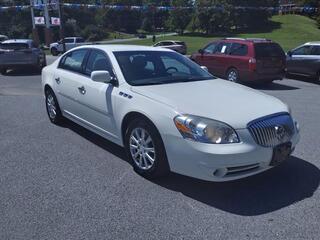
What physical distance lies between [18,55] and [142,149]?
44.5 ft

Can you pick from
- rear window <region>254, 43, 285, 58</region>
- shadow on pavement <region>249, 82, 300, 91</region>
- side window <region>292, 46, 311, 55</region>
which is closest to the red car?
rear window <region>254, 43, 285, 58</region>

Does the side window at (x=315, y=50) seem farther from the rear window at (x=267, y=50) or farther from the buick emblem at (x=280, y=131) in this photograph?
the buick emblem at (x=280, y=131)

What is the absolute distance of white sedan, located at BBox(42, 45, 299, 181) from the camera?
3.99m

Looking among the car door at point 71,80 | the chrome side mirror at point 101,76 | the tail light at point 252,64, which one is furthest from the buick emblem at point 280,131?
the tail light at point 252,64

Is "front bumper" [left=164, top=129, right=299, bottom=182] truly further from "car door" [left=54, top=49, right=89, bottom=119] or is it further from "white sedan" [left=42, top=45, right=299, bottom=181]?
"car door" [left=54, top=49, right=89, bottom=119]

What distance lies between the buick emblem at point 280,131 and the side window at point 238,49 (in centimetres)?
866

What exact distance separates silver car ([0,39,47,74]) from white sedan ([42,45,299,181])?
37.4 feet

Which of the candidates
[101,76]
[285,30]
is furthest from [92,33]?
[101,76]

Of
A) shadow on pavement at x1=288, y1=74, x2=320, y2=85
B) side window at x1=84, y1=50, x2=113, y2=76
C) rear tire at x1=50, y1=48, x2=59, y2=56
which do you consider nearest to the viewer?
side window at x1=84, y1=50, x2=113, y2=76

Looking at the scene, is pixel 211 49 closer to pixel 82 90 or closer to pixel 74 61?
pixel 74 61

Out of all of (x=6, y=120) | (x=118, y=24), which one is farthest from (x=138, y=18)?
(x=6, y=120)

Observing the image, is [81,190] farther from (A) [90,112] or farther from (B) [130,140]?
(A) [90,112]

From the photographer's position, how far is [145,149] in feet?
15.0

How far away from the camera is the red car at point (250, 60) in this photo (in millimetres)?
12406
